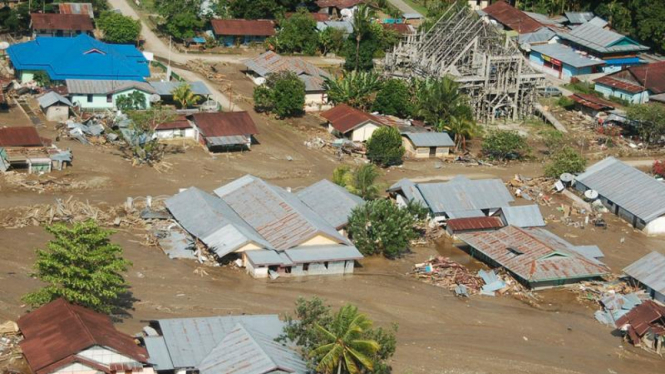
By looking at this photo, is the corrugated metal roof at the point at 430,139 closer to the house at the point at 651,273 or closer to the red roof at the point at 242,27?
the house at the point at 651,273

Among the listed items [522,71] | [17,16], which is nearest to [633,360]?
[522,71]

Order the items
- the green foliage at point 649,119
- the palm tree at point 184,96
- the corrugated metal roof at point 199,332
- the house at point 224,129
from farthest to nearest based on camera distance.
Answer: the green foliage at point 649,119 → the palm tree at point 184,96 → the house at point 224,129 → the corrugated metal roof at point 199,332

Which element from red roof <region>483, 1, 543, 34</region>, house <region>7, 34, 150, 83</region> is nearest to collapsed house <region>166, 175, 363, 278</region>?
house <region>7, 34, 150, 83</region>

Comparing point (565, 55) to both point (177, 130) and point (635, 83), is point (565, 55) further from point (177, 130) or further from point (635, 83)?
point (177, 130)

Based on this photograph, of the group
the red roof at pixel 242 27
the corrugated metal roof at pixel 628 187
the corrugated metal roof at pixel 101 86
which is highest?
the red roof at pixel 242 27

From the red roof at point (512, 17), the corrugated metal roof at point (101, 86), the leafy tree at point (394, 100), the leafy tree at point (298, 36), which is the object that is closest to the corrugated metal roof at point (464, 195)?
the leafy tree at point (394, 100)

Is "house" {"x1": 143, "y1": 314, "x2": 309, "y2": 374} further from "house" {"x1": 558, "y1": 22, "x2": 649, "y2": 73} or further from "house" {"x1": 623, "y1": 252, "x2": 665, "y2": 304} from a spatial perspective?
"house" {"x1": 558, "y1": 22, "x2": 649, "y2": 73}
